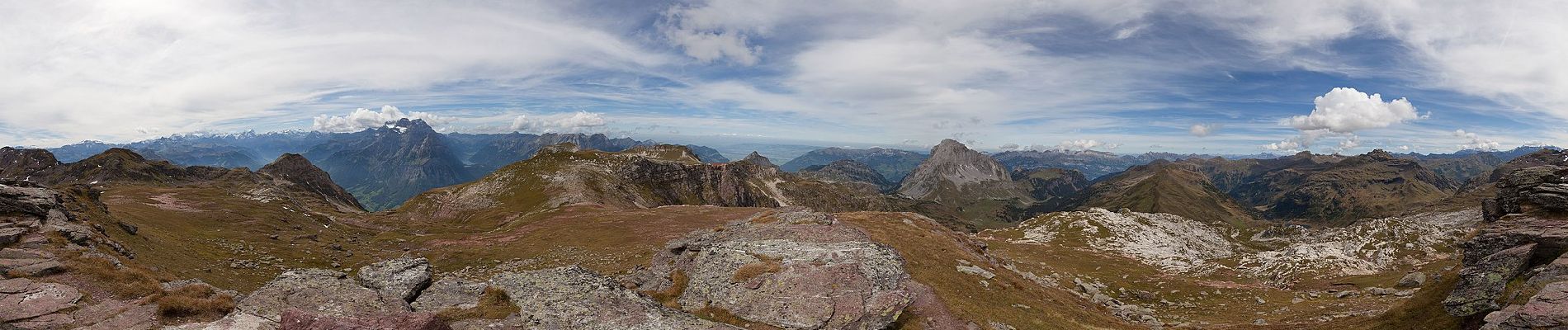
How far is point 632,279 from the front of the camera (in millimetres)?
37781

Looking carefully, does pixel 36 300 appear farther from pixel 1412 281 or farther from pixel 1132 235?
pixel 1132 235

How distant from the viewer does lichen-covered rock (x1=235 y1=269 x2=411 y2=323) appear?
22.1 metres

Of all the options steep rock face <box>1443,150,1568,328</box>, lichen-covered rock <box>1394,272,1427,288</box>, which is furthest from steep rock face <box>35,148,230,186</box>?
lichen-covered rock <box>1394,272,1427,288</box>

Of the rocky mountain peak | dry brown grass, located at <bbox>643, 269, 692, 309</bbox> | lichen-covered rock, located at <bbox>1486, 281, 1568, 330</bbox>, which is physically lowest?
the rocky mountain peak

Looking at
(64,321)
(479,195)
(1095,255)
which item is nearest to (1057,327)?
(64,321)

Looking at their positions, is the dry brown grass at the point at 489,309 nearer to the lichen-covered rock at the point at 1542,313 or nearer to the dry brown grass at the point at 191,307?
the dry brown grass at the point at 191,307

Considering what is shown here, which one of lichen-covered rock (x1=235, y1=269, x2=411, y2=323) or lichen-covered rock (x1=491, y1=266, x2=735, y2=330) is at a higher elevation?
lichen-covered rock (x1=235, y1=269, x2=411, y2=323)

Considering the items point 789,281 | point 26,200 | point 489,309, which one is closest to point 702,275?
point 789,281

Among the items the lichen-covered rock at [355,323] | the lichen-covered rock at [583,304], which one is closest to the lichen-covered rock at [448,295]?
the lichen-covered rock at [583,304]

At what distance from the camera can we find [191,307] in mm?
20734

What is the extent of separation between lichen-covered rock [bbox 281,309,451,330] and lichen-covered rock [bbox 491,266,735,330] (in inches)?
231

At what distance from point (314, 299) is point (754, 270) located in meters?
21.1

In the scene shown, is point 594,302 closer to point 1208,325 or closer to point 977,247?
point 977,247

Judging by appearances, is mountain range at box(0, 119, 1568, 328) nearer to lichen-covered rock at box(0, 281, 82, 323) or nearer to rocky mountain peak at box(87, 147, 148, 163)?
lichen-covered rock at box(0, 281, 82, 323)
